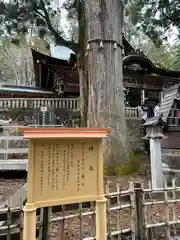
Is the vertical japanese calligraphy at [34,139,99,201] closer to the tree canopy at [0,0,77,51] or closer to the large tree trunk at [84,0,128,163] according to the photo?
the large tree trunk at [84,0,128,163]

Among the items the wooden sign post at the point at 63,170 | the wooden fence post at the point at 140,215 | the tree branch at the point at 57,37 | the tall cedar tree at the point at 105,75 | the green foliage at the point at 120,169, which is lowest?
the wooden fence post at the point at 140,215

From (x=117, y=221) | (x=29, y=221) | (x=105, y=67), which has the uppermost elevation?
(x=105, y=67)

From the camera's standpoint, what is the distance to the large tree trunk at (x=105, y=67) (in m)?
6.75

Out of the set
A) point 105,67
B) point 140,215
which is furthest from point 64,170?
point 105,67

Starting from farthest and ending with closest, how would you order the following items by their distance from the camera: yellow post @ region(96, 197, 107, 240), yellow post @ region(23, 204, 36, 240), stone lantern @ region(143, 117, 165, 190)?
stone lantern @ region(143, 117, 165, 190), yellow post @ region(96, 197, 107, 240), yellow post @ region(23, 204, 36, 240)

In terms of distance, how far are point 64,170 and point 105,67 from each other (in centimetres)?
533

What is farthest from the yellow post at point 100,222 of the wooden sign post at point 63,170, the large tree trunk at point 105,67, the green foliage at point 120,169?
the large tree trunk at point 105,67

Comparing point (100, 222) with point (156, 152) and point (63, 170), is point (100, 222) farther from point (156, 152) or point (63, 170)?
point (156, 152)

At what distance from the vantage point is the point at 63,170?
7.41 feet

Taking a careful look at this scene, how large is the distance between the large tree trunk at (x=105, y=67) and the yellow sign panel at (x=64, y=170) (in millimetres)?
4188

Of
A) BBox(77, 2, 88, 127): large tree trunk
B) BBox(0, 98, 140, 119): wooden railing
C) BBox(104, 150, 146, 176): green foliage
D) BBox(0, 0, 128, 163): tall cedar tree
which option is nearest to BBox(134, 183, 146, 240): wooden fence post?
BBox(104, 150, 146, 176): green foliage

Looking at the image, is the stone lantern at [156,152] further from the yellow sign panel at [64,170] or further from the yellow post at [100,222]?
the yellow sign panel at [64,170]

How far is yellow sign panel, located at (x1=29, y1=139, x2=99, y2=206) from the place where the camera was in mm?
2148

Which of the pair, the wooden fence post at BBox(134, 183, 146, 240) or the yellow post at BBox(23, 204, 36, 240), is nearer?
the yellow post at BBox(23, 204, 36, 240)
